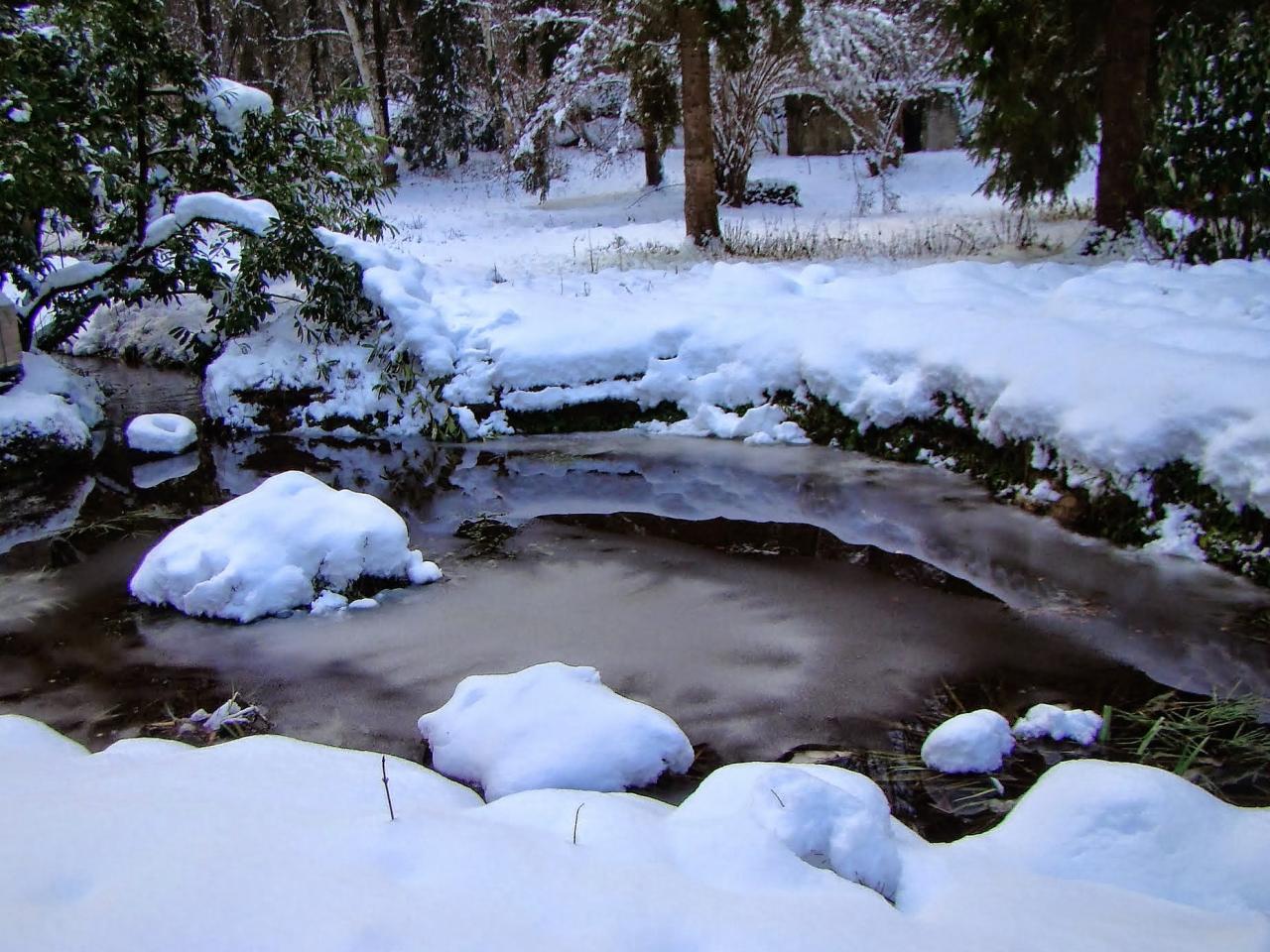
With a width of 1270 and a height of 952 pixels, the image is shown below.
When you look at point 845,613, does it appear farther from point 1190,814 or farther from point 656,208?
point 656,208

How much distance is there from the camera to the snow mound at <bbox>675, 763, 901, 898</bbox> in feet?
8.34

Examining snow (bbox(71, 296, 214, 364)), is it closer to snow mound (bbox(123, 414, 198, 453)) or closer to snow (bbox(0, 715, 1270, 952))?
snow mound (bbox(123, 414, 198, 453))

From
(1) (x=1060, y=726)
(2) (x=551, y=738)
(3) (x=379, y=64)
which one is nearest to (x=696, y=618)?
(2) (x=551, y=738)

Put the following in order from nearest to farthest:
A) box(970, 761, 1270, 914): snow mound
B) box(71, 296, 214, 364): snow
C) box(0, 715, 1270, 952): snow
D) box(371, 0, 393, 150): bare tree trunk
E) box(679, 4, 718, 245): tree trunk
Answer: box(0, 715, 1270, 952): snow, box(970, 761, 1270, 914): snow mound, box(679, 4, 718, 245): tree trunk, box(71, 296, 214, 364): snow, box(371, 0, 393, 150): bare tree trunk

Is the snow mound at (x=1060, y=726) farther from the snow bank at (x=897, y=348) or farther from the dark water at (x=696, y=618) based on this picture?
the snow bank at (x=897, y=348)

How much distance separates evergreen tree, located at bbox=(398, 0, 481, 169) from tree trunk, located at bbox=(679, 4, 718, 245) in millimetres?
16389

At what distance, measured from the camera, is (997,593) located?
498 cm

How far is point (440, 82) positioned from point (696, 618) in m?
25.8

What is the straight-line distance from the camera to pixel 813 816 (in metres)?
2.64

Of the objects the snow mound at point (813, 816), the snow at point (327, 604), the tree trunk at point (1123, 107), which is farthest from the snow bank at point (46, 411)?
the tree trunk at point (1123, 107)

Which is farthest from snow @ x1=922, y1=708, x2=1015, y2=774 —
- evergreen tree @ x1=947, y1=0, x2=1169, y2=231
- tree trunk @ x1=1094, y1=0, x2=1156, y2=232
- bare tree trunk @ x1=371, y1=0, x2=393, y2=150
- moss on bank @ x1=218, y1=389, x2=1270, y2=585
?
bare tree trunk @ x1=371, y1=0, x2=393, y2=150

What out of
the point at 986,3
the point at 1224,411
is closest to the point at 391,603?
the point at 1224,411

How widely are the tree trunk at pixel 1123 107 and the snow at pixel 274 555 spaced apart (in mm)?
8762

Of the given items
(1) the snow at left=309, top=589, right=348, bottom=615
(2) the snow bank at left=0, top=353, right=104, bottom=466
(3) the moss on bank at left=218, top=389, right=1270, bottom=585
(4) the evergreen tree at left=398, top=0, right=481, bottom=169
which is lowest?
(1) the snow at left=309, top=589, right=348, bottom=615
